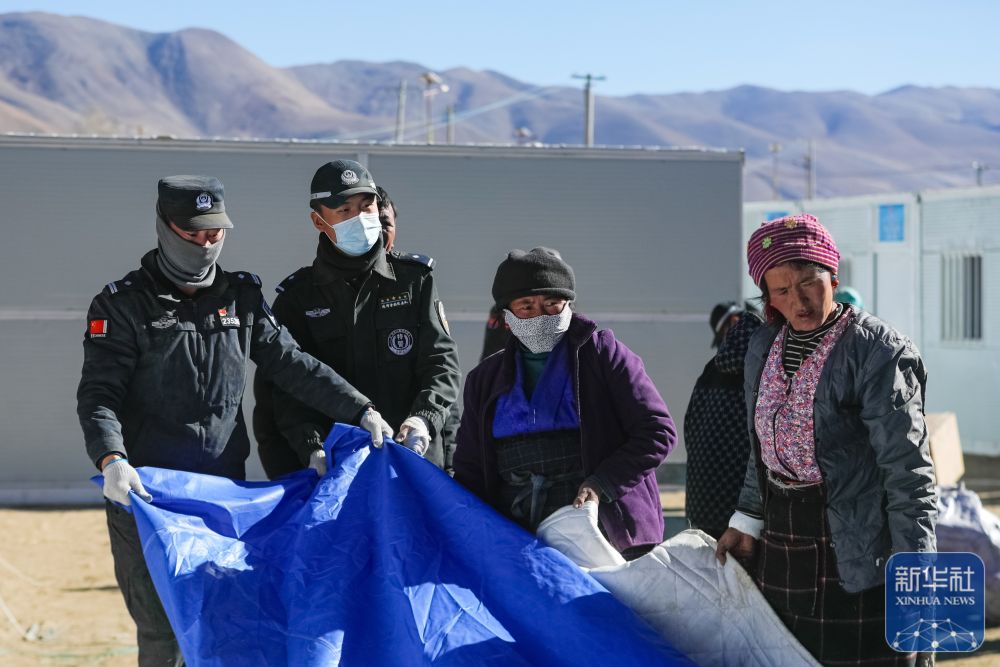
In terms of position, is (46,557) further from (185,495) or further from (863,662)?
(863,662)

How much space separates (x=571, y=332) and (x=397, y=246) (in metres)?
6.28

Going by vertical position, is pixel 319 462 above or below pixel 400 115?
below

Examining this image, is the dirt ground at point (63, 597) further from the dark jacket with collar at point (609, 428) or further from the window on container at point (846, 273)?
the window on container at point (846, 273)

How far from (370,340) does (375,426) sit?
0.39 m

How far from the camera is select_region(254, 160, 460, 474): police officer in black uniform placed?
145 inches

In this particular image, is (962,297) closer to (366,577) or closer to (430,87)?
(366,577)

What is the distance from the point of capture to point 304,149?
9.52 m

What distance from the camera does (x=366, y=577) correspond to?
3.16m

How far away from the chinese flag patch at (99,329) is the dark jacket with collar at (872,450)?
1970mm

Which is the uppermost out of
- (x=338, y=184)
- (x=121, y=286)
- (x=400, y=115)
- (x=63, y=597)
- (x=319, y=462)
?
(x=400, y=115)

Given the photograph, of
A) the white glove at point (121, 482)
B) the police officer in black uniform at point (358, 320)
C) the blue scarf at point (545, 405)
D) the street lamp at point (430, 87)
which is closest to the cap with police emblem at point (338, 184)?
the police officer in black uniform at point (358, 320)

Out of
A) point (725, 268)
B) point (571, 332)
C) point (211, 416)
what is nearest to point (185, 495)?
point (211, 416)

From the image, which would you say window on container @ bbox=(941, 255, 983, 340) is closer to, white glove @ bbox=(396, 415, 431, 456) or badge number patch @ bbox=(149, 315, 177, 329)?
white glove @ bbox=(396, 415, 431, 456)

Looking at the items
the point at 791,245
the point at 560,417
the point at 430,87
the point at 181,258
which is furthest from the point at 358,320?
the point at 430,87
